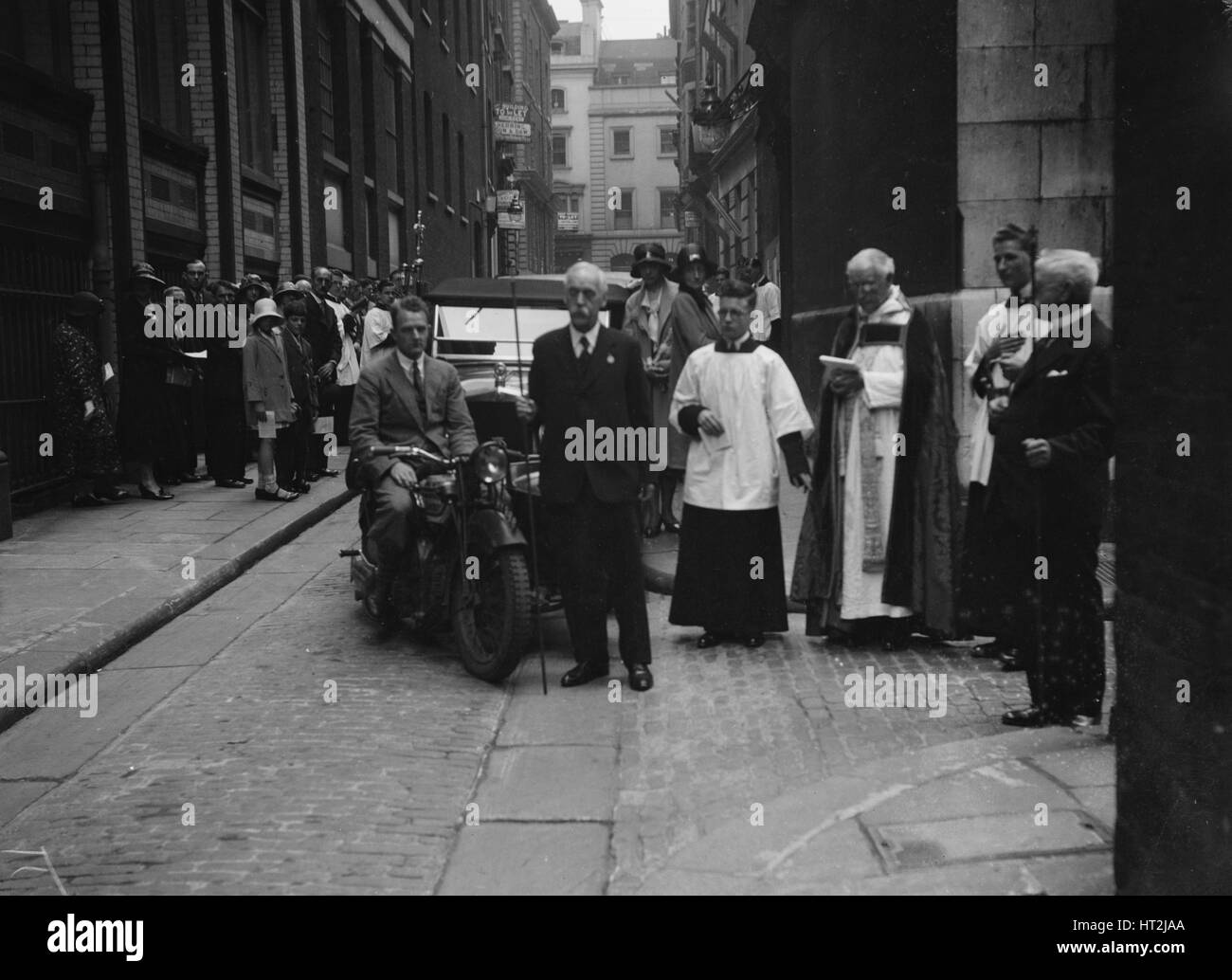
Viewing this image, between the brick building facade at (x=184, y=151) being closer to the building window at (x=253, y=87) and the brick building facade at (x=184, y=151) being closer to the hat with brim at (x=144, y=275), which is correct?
the building window at (x=253, y=87)

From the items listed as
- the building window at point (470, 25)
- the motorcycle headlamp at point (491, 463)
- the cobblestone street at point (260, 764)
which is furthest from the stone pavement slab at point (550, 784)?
the building window at point (470, 25)

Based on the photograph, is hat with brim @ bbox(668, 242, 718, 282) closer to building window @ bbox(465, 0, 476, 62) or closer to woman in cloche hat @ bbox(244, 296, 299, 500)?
woman in cloche hat @ bbox(244, 296, 299, 500)

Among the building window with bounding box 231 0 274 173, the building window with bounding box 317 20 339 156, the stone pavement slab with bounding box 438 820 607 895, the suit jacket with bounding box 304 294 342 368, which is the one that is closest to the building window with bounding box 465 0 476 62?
the building window with bounding box 317 20 339 156

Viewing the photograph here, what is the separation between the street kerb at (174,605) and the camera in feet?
21.5

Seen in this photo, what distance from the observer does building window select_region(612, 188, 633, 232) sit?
7788cm

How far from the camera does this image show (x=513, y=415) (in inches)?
367

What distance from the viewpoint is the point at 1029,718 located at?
5.41 meters

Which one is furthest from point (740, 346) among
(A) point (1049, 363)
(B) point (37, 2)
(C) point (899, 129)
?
(B) point (37, 2)

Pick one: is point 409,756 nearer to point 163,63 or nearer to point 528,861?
point 528,861

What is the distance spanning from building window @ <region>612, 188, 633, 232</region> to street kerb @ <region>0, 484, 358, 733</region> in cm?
6784

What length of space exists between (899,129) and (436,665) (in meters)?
6.39

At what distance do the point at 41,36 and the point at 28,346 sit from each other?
2.91 meters

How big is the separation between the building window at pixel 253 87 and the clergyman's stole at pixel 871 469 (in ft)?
41.5

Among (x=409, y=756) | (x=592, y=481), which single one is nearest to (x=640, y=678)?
(x=592, y=481)
